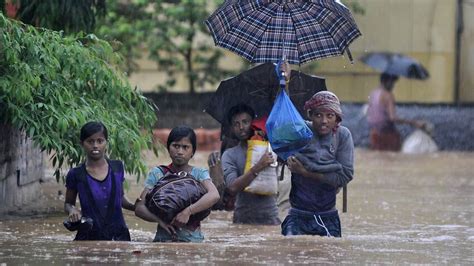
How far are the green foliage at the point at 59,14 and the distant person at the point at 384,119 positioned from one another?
10.1 m

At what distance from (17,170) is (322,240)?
4.31 meters

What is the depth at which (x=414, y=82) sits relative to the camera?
25.4 m

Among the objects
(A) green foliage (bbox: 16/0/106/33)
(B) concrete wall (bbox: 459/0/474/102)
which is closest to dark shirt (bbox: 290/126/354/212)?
(A) green foliage (bbox: 16/0/106/33)

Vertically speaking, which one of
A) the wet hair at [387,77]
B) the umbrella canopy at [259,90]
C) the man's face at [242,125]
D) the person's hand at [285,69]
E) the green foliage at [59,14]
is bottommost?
the man's face at [242,125]

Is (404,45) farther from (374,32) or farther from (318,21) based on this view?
(318,21)

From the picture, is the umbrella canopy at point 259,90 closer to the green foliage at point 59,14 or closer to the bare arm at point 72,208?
the bare arm at point 72,208

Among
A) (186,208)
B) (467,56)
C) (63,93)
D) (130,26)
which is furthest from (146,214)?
(467,56)

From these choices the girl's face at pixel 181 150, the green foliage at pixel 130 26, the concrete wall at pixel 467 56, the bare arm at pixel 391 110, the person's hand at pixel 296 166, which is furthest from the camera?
the concrete wall at pixel 467 56

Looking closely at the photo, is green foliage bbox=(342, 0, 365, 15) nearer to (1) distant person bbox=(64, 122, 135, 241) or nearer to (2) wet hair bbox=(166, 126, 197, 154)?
(2) wet hair bbox=(166, 126, 197, 154)

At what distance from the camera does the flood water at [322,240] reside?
839cm

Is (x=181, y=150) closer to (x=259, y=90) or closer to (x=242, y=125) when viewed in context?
(x=242, y=125)

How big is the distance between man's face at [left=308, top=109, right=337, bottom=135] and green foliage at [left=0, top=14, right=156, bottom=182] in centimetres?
249

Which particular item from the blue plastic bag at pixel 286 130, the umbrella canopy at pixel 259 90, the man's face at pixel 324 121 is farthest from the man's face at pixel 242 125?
the man's face at pixel 324 121

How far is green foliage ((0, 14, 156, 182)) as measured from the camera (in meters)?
10.7
